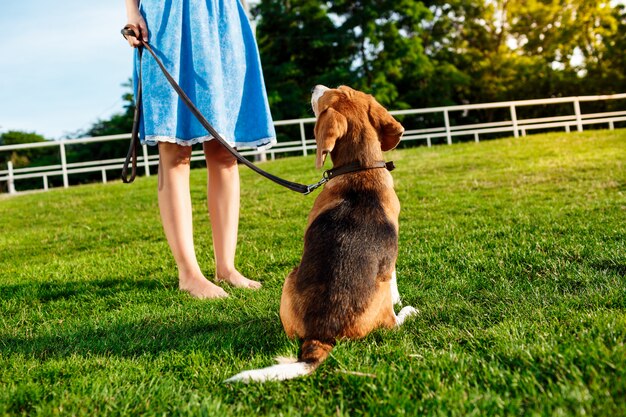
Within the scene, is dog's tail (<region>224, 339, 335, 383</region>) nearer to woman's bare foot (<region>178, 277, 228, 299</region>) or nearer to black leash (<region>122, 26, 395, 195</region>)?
black leash (<region>122, 26, 395, 195</region>)

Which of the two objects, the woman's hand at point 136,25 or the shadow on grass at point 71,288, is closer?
the woman's hand at point 136,25

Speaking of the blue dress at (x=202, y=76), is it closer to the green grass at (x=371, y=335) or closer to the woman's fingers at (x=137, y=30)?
the woman's fingers at (x=137, y=30)

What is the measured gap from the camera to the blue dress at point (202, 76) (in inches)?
158

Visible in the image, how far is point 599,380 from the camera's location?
196 centimetres

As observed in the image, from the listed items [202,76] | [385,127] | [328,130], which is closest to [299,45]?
[202,76]

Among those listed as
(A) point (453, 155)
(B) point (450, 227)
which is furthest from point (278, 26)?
(B) point (450, 227)

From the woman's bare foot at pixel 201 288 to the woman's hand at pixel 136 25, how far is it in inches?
68.2

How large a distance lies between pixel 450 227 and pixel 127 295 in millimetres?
3339

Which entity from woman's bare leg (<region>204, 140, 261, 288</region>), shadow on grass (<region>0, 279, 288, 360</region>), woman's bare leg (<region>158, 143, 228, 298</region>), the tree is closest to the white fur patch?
woman's bare leg (<region>204, 140, 261, 288</region>)

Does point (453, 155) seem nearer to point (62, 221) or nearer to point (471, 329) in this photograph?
point (62, 221)

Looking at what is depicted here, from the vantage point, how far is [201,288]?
4004 millimetres

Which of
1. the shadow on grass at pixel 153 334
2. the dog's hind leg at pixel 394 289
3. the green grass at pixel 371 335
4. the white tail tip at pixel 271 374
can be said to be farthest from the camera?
the dog's hind leg at pixel 394 289

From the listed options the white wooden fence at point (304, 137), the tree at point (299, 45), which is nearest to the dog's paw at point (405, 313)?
the white wooden fence at point (304, 137)

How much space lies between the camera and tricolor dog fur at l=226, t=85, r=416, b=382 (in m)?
2.53
